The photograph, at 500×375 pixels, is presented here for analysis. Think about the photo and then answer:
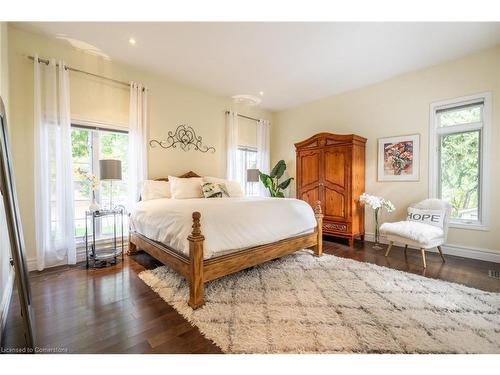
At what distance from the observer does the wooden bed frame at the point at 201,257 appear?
181 cm

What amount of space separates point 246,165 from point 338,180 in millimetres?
2085

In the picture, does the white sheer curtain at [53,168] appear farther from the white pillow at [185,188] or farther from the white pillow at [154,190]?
the white pillow at [185,188]

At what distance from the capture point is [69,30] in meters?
2.53

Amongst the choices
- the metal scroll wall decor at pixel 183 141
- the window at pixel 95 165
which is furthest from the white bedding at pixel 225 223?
the metal scroll wall decor at pixel 183 141

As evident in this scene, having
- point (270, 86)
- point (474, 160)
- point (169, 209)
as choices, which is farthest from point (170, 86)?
point (474, 160)

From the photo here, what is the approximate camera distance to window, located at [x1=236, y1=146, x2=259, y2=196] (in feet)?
16.3

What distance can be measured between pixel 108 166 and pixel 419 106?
14.9 feet

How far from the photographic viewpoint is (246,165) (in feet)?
16.9

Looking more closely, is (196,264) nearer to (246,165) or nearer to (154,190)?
(154,190)

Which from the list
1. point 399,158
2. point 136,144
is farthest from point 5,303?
point 399,158

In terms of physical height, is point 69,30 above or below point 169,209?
above

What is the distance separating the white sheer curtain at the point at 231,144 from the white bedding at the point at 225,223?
79.0 inches

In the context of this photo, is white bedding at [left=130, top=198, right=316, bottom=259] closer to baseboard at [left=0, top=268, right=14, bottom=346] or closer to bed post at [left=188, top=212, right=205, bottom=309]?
bed post at [left=188, top=212, right=205, bottom=309]
